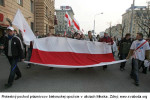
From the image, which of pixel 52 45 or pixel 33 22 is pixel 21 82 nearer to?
pixel 52 45

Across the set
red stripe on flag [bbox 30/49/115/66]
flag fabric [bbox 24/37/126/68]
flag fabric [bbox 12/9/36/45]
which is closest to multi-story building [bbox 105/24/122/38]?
flag fabric [bbox 24/37/126/68]

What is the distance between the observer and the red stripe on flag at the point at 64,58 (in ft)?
14.2

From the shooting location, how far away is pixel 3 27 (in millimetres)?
10117

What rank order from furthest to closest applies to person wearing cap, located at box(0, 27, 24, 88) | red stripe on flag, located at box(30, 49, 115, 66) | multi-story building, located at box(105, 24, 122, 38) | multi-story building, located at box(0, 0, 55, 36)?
multi-story building, located at box(105, 24, 122, 38), multi-story building, located at box(0, 0, 55, 36), red stripe on flag, located at box(30, 49, 115, 66), person wearing cap, located at box(0, 27, 24, 88)

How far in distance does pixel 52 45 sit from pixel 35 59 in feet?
3.14

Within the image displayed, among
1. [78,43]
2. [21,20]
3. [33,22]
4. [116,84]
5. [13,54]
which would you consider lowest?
[116,84]

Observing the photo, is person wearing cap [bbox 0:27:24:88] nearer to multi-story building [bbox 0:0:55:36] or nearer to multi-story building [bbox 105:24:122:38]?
multi-story building [bbox 0:0:55:36]

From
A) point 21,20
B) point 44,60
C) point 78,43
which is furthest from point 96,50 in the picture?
point 21,20

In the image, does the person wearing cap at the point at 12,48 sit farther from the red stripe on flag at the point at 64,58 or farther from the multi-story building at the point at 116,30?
the multi-story building at the point at 116,30

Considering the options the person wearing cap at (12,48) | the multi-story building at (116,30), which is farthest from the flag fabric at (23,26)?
the multi-story building at (116,30)

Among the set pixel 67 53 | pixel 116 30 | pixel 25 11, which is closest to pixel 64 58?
pixel 67 53

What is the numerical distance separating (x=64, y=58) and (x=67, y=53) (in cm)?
28

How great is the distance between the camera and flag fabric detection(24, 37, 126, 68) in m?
4.35

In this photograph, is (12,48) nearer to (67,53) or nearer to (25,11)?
(67,53)
